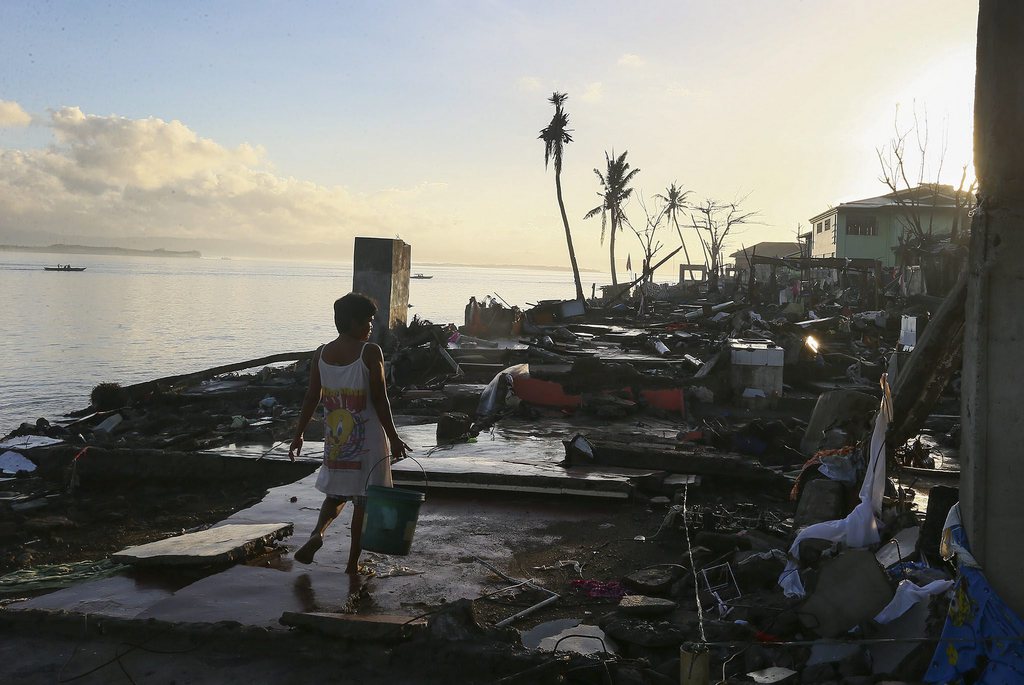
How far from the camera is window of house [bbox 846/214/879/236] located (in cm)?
4559

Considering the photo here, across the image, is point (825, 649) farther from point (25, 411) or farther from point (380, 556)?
point (25, 411)

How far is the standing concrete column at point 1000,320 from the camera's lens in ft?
12.0

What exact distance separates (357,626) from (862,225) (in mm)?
47331

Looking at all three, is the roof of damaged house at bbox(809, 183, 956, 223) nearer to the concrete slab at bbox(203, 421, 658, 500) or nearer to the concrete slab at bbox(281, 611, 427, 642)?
the concrete slab at bbox(203, 421, 658, 500)

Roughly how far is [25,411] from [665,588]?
703 inches

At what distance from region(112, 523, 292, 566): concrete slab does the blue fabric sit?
3655 mm

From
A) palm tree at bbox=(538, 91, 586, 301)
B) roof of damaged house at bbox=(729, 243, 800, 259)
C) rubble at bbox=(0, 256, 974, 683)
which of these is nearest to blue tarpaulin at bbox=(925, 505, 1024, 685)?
rubble at bbox=(0, 256, 974, 683)

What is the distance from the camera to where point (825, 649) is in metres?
3.79

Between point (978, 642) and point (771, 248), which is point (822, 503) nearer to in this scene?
point (978, 642)

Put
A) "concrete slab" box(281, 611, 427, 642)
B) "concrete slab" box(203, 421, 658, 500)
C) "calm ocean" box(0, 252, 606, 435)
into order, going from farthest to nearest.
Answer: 1. "calm ocean" box(0, 252, 606, 435)
2. "concrete slab" box(203, 421, 658, 500)
3. "concrete slab" box(281, 611, 427, 642)

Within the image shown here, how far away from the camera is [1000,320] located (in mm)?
3705

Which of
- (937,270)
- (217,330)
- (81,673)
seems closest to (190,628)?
(81,673)

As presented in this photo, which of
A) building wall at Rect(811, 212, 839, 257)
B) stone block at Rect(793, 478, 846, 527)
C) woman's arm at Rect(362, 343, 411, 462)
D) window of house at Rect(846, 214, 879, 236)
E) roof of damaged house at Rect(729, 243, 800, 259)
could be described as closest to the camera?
woman's arm at Rect(362, 343, 411, 462)

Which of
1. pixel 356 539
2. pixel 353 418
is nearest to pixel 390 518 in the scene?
pixel 356 539
